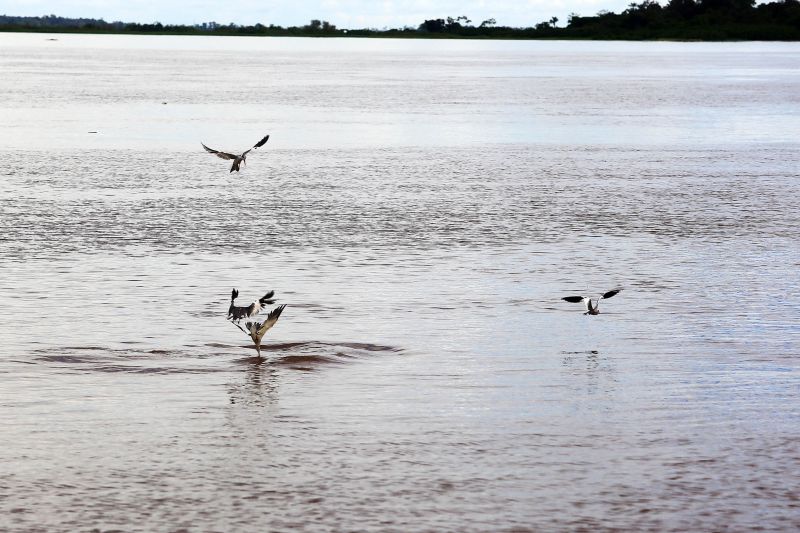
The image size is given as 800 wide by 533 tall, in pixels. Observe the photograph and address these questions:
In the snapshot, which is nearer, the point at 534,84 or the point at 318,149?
the point at 318,149

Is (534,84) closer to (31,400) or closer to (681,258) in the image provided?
(681,258)

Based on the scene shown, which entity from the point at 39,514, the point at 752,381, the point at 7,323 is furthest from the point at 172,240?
the point at 39,514

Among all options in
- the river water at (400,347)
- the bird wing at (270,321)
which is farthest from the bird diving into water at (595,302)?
the bird wing at (270,321)

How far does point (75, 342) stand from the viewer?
12.4 metres

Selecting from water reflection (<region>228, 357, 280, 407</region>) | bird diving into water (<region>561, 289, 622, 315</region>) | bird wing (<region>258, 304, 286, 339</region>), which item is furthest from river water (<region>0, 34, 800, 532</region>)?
bird wing (<region>258, 304, 286, 339</region>)

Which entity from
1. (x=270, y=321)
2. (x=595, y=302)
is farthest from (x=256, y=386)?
(x=595, y=302)

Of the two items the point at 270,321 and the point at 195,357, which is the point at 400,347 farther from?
the point at 195,357

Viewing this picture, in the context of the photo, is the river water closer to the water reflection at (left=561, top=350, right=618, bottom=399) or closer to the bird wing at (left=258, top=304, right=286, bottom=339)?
the water reflection at (left=561, top=350, right=618, bottom=399)

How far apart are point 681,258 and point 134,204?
924 centimetres

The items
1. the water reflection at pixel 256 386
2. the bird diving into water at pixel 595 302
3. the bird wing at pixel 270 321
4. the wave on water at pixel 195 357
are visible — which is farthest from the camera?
the bird diving into water at pixel 595 302

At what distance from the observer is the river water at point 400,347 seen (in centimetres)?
831

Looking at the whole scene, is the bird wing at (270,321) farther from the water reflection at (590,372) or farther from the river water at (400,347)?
the water reflection at (590,372)

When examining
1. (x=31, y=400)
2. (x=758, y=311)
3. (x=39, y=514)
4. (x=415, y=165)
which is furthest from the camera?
(x=415, y=165)

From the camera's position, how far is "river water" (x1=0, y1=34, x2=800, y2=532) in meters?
8.31
